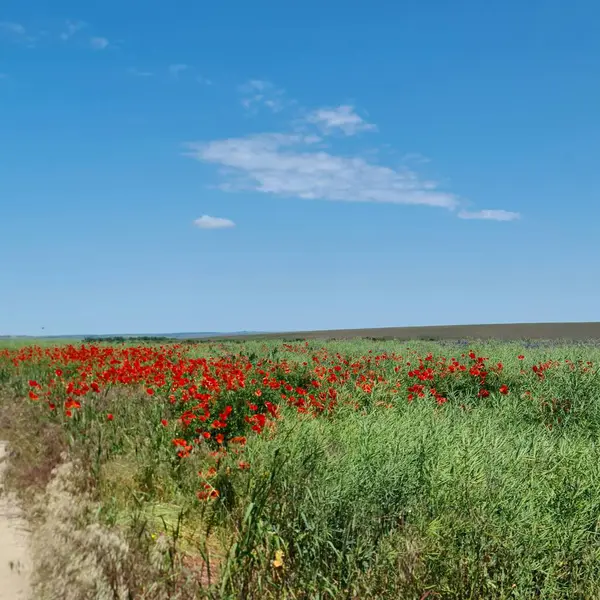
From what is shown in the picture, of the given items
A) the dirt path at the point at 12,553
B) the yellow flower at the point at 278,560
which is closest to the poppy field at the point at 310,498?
the yellow flower at the point at 278,560

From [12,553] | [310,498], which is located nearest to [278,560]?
[310,498]

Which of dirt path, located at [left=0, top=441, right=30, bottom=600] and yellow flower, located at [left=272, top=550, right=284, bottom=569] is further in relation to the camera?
dirt path, located at [left=0, top=441, right=30, bottom=600]

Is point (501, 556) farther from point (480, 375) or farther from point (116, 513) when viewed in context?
point (480, 375)

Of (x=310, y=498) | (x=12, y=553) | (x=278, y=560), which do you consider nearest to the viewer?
(x=278, y=560)

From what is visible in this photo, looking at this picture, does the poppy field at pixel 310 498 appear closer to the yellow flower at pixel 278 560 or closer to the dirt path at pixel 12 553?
the yellow flower at pixel 278 560

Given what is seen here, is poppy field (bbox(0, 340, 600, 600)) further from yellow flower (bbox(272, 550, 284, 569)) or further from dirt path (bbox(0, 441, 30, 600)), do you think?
dirt path (bbox(0, 441, 30, 600))

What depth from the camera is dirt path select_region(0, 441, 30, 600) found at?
14.6ft

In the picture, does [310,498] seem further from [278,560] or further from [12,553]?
[12,553]

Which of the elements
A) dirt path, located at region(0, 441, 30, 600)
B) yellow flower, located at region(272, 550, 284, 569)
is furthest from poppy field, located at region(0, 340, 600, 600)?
dirt path, located at region(0, 441, 30, 600)

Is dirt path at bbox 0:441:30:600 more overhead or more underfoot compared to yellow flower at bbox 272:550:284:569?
more underfoot

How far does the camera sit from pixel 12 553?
5035mm

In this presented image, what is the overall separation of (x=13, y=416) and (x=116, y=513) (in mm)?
4960

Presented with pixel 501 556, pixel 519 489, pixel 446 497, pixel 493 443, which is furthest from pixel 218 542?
pixel 493 443

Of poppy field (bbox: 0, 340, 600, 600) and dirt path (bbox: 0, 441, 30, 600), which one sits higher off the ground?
poppy field (bbox: 0, 340, 600, 600)
